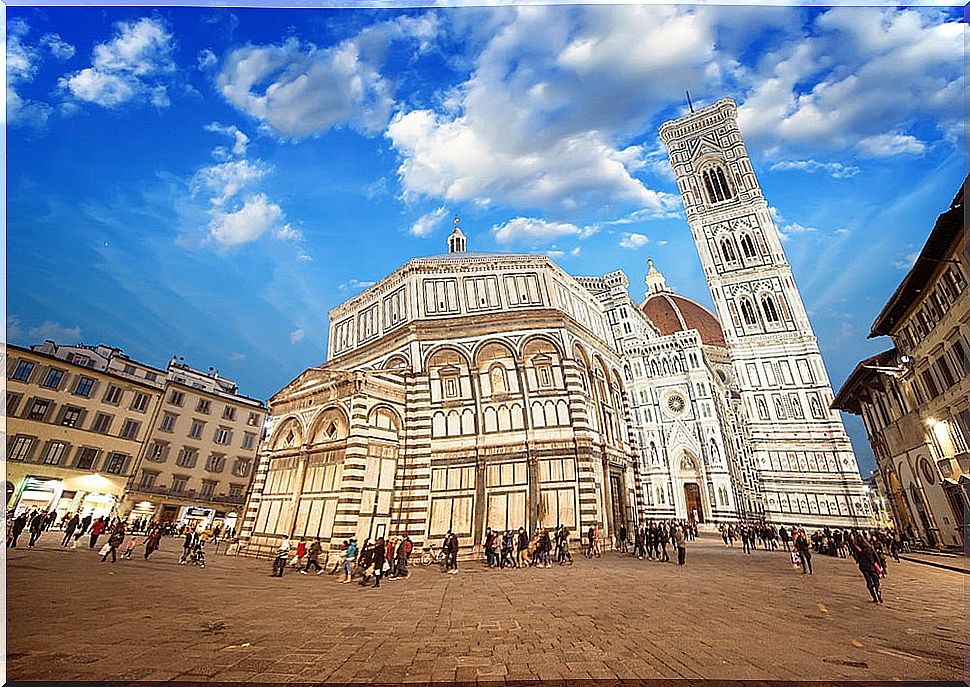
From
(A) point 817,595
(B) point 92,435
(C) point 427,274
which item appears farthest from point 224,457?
(A) point 817,595

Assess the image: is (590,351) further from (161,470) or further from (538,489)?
(161,470)

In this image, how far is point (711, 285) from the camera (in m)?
40.6

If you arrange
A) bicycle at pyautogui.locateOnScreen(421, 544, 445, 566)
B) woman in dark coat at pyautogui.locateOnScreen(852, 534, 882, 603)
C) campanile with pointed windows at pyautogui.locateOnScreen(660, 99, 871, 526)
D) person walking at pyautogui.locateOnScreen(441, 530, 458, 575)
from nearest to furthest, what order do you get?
1. woman in dark coat at pyautogui.locateOnScreen(852, 534, 882, 603)
2. person walking at pyautogui.locateOnScreen(441, 530, 458, 575)
3. bicycle at pyautogui.locateOnScreen(421, 544, 445, 566)
4. campanile with pointed windows at pyautogui.locateOnScreen(660, 99, 871, 526)

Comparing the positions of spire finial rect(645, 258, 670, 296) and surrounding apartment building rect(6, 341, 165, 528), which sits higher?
spire finial rect(645, 258, 670, 296)

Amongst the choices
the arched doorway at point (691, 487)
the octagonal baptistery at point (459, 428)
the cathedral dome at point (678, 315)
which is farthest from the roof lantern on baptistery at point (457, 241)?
the cathedral dome at point (678, 315)

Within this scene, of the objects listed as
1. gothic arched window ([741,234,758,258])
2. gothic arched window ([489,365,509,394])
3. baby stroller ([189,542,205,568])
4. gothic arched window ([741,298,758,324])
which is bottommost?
baby stroller ([189,542,205,568])

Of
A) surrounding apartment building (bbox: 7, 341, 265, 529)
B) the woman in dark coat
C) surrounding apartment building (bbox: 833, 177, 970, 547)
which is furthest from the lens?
surrounding apartment building (bbox: 7, 341, 265, 529)

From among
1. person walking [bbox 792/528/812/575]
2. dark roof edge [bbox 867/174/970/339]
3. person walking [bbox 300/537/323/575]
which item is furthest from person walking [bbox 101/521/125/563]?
dark roof edge [bbox 867/174/970/339]

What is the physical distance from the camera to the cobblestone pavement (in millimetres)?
4926

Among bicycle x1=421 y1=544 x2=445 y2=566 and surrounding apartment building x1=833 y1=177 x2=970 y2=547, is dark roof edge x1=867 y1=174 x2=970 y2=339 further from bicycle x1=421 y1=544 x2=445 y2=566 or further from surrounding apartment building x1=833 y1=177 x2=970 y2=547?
bicycle x1=421 y1=544 x2=445 y2=566

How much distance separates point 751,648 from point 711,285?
133 feet

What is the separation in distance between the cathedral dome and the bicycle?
159 ft

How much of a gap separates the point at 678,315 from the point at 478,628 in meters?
59.3

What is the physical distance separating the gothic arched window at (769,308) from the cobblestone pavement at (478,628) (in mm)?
30259
